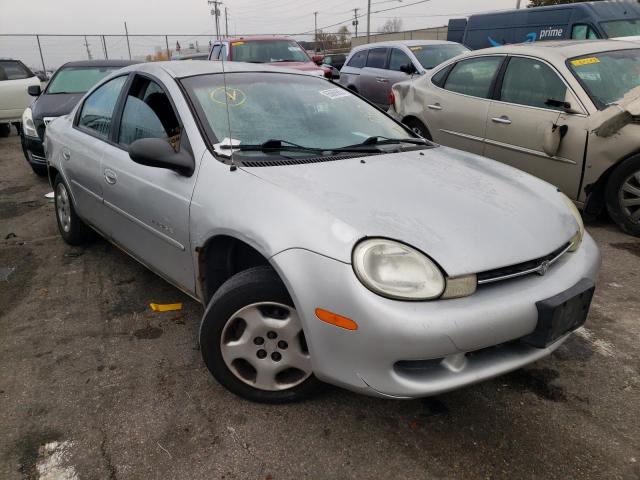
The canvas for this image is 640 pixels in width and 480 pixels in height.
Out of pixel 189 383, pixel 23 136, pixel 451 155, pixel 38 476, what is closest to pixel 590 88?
pixel 451 155

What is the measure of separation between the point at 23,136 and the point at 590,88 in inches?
272

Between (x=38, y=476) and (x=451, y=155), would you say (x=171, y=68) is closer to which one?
(x=451, y=155)

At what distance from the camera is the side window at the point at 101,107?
348cm

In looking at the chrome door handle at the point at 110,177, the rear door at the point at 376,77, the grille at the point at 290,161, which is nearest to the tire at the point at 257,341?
the grille at the point at 290,161

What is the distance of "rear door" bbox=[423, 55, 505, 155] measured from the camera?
520 cm

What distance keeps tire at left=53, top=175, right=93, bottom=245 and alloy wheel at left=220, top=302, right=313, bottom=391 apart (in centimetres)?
252

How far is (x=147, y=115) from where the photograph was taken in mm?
3078

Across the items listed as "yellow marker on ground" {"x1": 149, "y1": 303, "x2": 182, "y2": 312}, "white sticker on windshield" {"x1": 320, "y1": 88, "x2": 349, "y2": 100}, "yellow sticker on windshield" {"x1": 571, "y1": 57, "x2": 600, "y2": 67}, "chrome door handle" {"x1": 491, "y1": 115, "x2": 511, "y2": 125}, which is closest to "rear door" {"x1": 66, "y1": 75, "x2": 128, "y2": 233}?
"yellow marker on ground" {"x1": 149, "y1": 303, "x2": 182, "y2": 312}

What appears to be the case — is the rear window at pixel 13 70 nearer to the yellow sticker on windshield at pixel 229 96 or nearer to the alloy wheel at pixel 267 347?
the yellow sticker on windshield at pixel 229 96

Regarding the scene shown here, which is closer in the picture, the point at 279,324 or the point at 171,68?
the point at 279,324

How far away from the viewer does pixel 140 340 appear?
293cm

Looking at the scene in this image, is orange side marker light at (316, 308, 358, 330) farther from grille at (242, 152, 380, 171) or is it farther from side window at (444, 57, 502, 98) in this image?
side window at (444, 57, 502, 98)

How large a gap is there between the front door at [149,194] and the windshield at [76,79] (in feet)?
16.4

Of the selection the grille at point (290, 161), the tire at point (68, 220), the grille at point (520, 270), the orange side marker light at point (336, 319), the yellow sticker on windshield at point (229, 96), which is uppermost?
the yellow sticker on windshield at point (229, 96)
